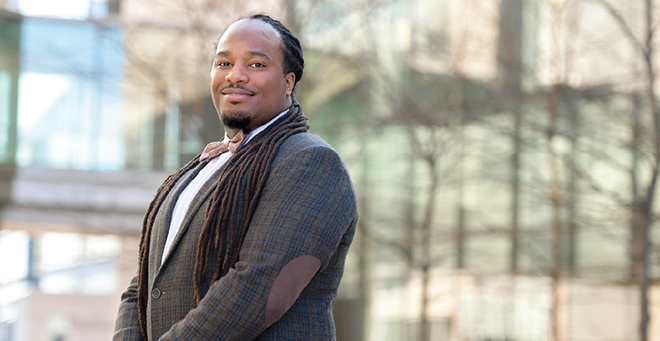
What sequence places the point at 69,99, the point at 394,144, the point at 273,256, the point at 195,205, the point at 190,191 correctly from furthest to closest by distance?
the point at 394,144 < the point at 69,99 < the point at 190,191 < the point at 195,205 < the point at 273,256

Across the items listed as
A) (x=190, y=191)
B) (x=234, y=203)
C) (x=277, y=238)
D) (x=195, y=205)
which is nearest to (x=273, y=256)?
(x=277, y=238)

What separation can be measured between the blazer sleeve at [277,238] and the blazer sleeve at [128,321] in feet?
1.01

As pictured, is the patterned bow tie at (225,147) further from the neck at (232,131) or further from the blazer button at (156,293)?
→ the blazer button at (156,293)

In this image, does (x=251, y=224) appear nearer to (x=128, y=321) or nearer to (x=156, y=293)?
(x=156, y=293)

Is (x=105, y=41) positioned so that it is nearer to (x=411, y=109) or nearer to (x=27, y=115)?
(x=27, y=115)

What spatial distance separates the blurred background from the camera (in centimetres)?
862

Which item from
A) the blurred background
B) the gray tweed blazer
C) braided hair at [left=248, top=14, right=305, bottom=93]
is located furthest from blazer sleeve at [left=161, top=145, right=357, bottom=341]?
the blurred background

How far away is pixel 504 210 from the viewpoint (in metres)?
10.5

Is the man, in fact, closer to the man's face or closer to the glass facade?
the man's face

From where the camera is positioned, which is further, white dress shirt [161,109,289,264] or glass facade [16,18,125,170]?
glass facade [16,18,125,170]

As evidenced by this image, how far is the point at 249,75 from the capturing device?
6.20ft

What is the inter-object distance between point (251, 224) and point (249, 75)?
39 centimetres

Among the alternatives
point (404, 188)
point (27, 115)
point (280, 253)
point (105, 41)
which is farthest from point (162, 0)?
point (280, 253)

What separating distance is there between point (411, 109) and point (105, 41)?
4.24 meters
